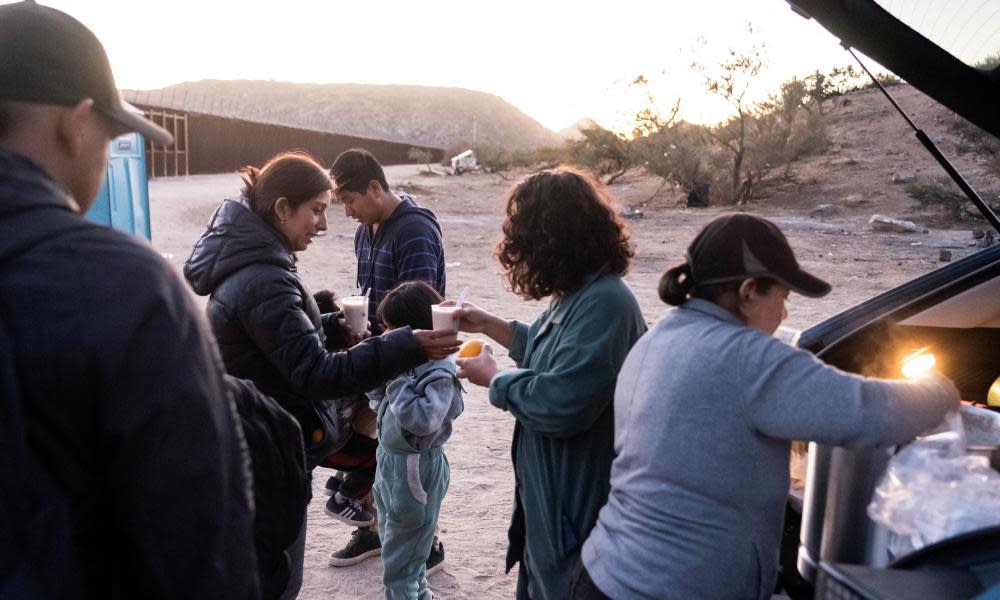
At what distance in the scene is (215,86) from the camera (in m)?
82.2

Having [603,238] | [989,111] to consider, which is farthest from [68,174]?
[989,111]

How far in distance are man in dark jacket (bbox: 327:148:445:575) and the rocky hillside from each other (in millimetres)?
63994

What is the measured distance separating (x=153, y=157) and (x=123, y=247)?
114 feet

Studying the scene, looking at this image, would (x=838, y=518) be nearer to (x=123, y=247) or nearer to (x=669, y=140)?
(x=123, y=247)

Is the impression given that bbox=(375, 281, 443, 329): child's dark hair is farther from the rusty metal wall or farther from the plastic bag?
the rusty metal wall

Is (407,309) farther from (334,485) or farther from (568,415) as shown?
(334,485)

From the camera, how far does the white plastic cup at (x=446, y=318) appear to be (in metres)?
2.93

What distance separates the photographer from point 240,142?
120ft

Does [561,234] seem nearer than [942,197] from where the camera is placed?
Yes

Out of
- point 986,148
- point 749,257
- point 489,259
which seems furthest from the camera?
point 986,148

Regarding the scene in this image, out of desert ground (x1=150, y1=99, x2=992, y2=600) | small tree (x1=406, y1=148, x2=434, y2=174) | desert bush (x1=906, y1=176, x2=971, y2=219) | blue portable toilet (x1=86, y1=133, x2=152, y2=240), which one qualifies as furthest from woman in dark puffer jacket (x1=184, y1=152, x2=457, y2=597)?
small tree (x1=406, y1=148, x2=434, y2=174)

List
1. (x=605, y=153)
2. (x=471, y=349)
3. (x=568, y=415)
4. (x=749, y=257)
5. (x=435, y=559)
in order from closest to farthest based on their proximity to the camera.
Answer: (x=749, y=257) < (x=568, y=415) < (x=471, y=349) < (x=435, y=559) < (x=605, y=153)

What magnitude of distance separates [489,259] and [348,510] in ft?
36.3

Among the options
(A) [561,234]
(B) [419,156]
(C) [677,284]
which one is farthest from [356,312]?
(B) [419,156]
